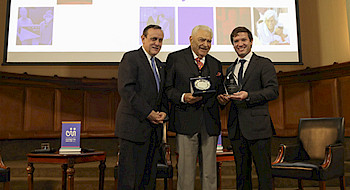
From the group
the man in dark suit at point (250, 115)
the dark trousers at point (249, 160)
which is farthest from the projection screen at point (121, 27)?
the dark trousers at point (249, 160)

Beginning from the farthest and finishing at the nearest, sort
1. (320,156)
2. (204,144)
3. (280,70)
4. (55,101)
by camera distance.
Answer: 1. (280,70)
2. (55,101)
3. (320,156)
4. (204,144)

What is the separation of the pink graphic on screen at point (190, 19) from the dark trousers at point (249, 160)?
9.44 feet

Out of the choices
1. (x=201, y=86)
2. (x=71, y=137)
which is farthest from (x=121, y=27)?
(x=201, y=86)

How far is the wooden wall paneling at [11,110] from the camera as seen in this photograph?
4.62 m

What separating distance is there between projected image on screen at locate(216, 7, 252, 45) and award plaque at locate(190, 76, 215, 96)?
3.00m

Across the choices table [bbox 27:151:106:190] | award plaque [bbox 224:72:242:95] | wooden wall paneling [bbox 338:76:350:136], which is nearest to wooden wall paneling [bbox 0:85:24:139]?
table [bbox 27:151:106:190]

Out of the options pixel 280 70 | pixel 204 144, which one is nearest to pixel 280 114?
pixel 280 70

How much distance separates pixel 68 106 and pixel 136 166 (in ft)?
11.4

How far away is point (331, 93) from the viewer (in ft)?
15.4

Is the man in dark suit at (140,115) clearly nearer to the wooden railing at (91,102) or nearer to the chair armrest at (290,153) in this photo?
the chair armrest at (290,153)

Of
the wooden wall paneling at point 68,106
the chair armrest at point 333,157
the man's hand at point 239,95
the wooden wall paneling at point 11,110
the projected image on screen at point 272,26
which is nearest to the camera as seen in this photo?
the man's hand at point 239,95

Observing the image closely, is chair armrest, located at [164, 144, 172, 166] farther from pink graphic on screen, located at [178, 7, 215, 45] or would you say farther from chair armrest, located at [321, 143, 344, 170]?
pink graphic on screen, located at [178, 7, 215, 45]

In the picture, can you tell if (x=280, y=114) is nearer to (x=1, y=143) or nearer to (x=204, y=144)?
(x=204, y=144)

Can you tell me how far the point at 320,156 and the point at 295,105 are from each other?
1.96 metres
